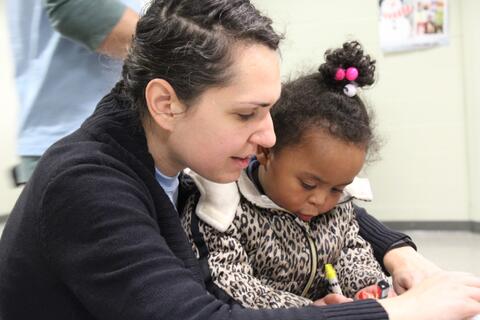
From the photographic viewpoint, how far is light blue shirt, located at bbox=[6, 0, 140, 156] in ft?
3.81

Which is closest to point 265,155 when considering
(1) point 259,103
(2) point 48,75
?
(1) point 259,103

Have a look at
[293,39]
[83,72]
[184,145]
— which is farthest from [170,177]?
[293,39]

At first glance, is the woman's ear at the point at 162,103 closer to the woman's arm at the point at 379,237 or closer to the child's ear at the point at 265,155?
the child's ear at the point at 265,155

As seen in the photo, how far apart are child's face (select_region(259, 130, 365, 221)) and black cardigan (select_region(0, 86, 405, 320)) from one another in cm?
33

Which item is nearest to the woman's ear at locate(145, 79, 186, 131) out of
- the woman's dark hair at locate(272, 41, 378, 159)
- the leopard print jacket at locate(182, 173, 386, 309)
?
the leopard print jacket at locate(182, 173, 386, 309)

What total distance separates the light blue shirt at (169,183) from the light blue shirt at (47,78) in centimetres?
30

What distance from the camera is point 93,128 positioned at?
82cm

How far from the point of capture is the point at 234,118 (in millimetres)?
829

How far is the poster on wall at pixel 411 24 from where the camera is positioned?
10.5 ft

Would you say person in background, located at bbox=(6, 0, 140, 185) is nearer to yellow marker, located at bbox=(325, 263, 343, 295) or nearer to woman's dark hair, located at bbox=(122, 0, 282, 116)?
woman's dark hair, located at bbox=(122, 0, 282, 116)

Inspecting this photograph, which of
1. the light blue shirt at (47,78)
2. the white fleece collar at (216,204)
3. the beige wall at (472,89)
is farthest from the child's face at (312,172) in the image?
the beige wall at (472,89)

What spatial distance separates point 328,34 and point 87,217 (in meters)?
2.95

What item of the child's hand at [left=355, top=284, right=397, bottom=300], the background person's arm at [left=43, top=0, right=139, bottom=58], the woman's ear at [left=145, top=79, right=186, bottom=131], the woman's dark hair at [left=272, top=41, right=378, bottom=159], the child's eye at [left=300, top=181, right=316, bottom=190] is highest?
the background person's arm at [left=43, top=0, right=139, bottom=58]

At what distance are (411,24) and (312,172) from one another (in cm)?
247
